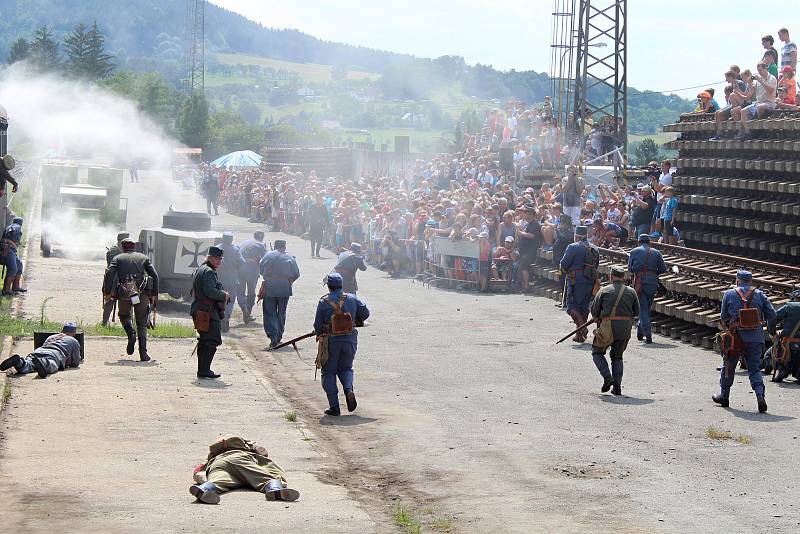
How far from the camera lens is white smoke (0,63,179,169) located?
49.4 m

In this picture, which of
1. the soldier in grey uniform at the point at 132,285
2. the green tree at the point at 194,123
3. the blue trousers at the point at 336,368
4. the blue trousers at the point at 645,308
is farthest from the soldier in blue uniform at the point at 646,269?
the green tree at the point at 194,123

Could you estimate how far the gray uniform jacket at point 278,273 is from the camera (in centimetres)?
2098

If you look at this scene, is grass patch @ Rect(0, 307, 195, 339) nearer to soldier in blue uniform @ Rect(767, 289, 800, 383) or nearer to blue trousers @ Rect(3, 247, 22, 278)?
blue trousers @ Rect(3, 247, 22, 278)

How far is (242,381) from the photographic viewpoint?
17.5 metres

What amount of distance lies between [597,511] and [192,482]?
3.74 m

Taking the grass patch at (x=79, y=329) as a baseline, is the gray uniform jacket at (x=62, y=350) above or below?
above

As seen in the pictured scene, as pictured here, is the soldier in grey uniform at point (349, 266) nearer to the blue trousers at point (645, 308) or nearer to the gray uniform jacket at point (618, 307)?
the blue trousers at point (645, 308)

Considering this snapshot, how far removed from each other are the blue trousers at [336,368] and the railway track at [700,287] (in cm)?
737

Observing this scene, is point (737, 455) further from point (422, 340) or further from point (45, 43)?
point (45, 43)

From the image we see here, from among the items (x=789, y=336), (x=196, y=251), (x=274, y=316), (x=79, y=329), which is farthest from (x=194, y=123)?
(x=789, y=336)

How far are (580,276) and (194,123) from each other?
10113 centimetres

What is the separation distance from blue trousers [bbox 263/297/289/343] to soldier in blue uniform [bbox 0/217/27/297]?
7580 mm

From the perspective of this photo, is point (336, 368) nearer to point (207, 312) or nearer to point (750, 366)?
point (207, 312)

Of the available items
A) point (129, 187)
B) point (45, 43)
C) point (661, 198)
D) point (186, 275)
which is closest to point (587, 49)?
point (661, 198)
